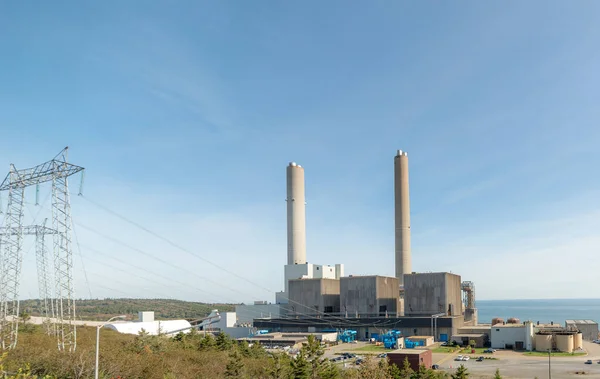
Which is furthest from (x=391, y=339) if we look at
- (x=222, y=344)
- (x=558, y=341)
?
(x=222, y=344)

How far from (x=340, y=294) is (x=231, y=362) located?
8848 cm

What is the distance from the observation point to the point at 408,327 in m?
118

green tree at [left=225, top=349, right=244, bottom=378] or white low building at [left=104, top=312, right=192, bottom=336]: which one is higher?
green tree at [left=225, top=349, right=244, bottom=378]

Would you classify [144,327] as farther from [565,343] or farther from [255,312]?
[565,343]

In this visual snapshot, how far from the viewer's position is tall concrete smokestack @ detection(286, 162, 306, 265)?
5733 inches

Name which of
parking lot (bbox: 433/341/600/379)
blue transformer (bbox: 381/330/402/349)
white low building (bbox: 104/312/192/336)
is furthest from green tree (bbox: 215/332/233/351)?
blue transformer (bbox: 381/330/402/349)

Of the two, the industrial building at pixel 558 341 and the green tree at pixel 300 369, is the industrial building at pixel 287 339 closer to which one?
the industrial building at pixel 558 341

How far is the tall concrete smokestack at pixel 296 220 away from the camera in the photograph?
14562cm

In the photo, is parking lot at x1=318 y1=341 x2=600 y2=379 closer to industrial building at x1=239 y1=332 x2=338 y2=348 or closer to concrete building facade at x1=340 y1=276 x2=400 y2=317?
industrial building at x1=239 y1=332 x2=338 y2=348

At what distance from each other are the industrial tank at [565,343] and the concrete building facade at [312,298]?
2100 inches

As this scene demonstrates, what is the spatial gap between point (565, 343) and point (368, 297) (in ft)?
150

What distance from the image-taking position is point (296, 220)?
146 m

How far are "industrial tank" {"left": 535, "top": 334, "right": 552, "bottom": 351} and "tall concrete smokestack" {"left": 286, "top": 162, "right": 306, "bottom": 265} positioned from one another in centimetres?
6483

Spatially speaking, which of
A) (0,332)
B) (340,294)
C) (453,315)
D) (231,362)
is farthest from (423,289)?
(0,332)
